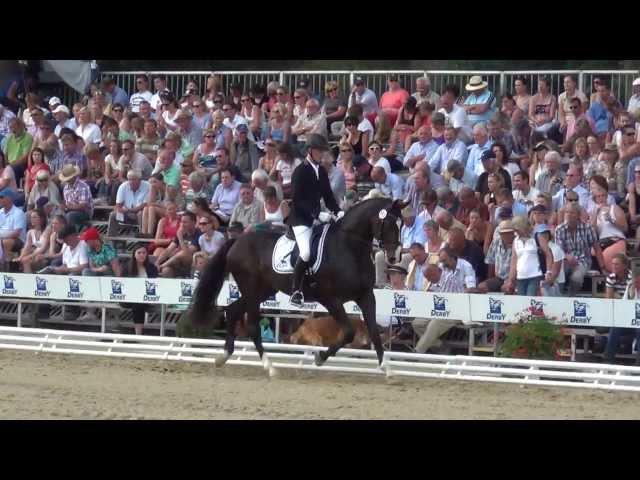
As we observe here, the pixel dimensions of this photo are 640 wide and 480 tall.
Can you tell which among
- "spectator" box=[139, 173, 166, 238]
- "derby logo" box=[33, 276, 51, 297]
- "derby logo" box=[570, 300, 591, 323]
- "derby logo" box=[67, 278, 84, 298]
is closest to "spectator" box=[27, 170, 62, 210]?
"spectator" box=[139, 173, 166, 238]

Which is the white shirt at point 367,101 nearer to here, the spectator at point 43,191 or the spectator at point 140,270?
the spectator at point 140,270

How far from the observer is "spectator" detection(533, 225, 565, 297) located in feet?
45.0

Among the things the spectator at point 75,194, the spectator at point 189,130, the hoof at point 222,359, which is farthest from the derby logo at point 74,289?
the spectator at point 189,130

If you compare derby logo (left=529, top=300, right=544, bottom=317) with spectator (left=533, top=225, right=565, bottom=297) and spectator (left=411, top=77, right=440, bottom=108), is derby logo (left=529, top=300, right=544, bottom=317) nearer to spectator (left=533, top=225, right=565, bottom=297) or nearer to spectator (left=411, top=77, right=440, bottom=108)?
spectator (left=533, top=225, right=565, bottom=297)

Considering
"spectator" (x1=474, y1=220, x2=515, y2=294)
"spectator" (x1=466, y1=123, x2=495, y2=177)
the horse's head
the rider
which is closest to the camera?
the horse's head

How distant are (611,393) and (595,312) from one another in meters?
1.10

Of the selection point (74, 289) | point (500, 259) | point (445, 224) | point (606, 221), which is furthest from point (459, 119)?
point (74, 289)

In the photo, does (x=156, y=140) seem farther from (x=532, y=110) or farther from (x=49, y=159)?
(x=532, y=110)

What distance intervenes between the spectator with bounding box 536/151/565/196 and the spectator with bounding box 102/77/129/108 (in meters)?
8.77

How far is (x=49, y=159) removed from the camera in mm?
20219

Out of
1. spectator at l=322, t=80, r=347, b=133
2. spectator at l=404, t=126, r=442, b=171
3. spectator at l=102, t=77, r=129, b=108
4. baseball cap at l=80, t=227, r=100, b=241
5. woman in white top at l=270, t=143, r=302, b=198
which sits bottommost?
baseball cap at l=80, t=227, r=100, b=241

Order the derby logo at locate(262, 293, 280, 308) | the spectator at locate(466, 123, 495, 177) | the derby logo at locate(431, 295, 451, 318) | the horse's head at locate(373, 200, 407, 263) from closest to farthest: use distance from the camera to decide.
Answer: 1. the horse's head at locate(373, 200, 407, 263)
2. the derby logo at locate(431, 295, 451, 318)
3. the derby logo at locate(262, 293, 280, 308)
4. the spectator at locate(466, 123, 495, 177)

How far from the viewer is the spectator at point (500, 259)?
14.0 meters

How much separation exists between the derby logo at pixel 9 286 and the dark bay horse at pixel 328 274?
3.78 metres
